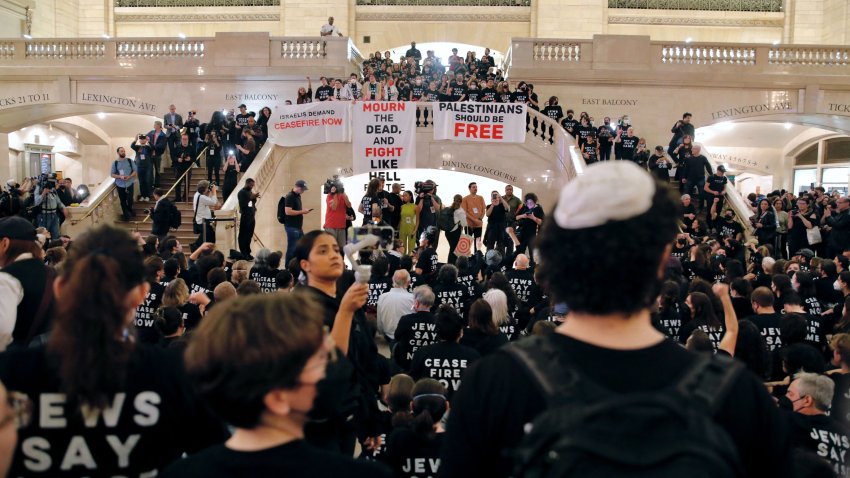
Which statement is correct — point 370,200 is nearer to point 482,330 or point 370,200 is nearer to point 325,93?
point 325,93

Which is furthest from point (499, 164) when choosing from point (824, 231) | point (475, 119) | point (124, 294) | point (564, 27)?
point (124, 294)

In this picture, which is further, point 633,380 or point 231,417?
point 231,417

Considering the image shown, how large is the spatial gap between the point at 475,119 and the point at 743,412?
1760 centimetres

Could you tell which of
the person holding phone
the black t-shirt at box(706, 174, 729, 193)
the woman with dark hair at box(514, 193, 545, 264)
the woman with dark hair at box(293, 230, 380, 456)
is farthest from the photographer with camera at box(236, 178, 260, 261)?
the woman with dark hair at box(293, 230, 380, 456)

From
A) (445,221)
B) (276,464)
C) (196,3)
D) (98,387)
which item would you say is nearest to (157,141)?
(445,221)

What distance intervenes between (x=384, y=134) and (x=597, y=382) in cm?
1694

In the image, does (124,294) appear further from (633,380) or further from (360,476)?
(633,380)

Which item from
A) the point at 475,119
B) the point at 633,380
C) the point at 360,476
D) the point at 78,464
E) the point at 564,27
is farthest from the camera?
the point at 564,27

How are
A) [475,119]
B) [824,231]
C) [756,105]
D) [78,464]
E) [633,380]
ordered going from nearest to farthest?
[633,380]
[78,464]
[824,231]
[475,119]
[756,105]

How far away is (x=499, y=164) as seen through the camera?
2014 centimetres

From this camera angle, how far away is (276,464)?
1.78 metres

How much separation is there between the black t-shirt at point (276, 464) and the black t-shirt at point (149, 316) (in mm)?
4372

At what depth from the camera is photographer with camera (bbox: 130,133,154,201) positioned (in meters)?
17.5

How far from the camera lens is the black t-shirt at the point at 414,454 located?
393cm
